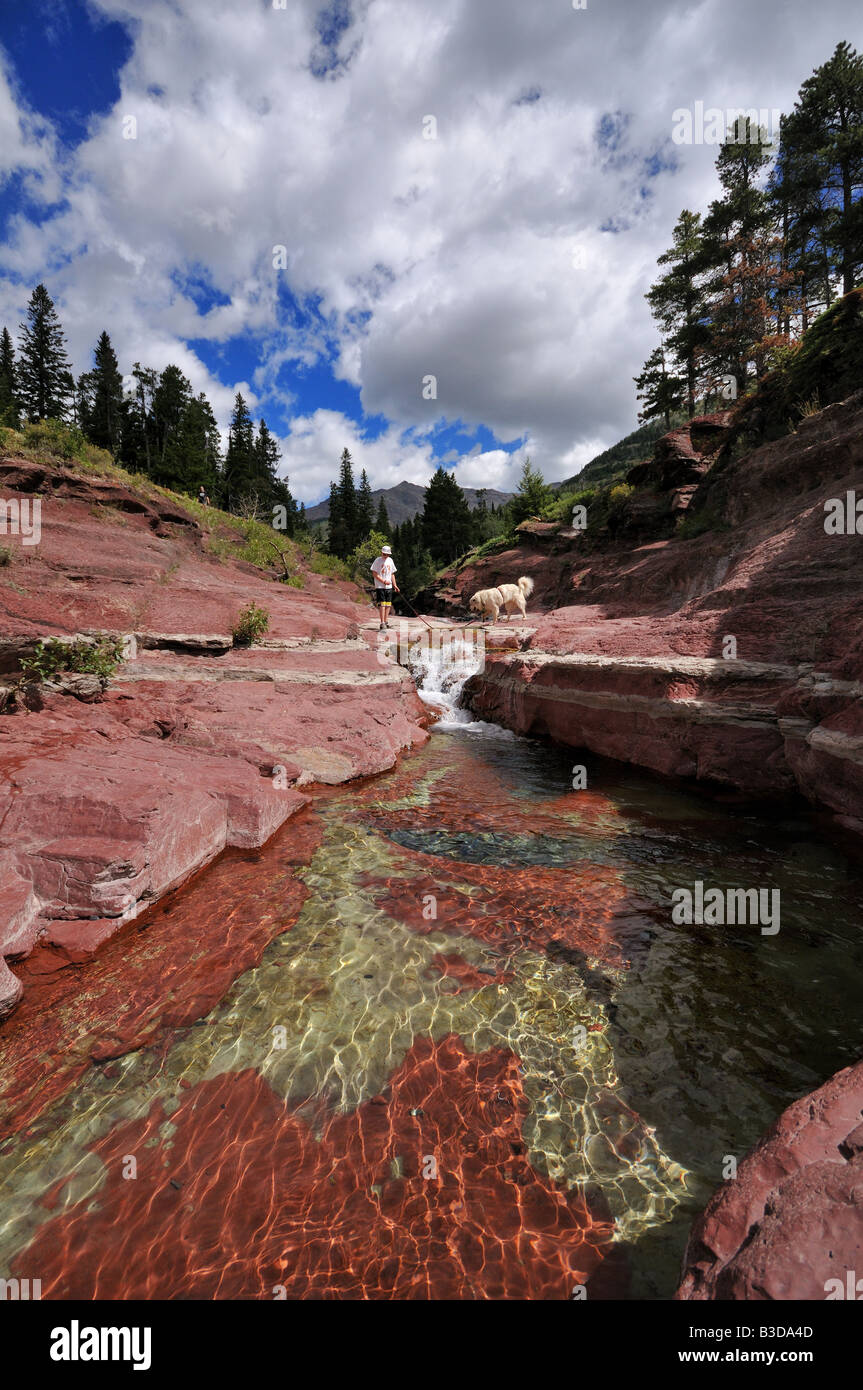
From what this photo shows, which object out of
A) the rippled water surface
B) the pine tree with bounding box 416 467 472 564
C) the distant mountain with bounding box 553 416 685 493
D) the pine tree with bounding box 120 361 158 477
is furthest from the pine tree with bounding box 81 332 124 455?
the distant mountain with bounding box 553 416 685 493

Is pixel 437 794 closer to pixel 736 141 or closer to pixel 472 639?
pixel 472 639

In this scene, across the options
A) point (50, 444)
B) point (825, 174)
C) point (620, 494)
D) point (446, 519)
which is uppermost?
point (825, 174)

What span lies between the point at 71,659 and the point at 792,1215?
10.1m

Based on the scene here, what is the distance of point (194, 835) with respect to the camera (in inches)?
221

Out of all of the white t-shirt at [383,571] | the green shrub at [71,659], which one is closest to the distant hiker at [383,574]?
the white t-shirt at [383,571]

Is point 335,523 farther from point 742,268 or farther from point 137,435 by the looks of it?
point 742,268

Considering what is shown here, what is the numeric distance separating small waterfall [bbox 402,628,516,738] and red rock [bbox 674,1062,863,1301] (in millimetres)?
12786

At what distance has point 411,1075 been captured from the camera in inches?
134

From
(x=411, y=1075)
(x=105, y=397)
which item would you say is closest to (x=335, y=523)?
(x=105, y=397)

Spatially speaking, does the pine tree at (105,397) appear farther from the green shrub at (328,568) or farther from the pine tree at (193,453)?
the green shrub at (328,568)

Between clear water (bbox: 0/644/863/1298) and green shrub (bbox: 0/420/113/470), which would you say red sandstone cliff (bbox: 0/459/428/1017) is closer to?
clear water (bbox: 0/644/863/1298)

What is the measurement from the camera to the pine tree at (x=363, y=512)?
69.7 m

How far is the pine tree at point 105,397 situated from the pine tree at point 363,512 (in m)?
29.2

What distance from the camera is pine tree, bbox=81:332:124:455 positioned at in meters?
52.6
